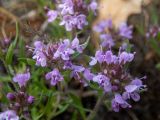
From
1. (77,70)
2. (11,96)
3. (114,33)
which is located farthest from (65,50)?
(114,33)

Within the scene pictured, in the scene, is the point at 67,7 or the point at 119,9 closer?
the point at 67,7

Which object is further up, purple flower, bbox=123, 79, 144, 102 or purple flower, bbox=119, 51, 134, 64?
purple flower, bbox=119, 51, 134, 64

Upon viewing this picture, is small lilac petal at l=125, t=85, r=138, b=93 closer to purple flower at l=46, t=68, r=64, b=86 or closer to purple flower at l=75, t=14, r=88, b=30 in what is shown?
purple flower at l=46, t=68, r=64, b=86

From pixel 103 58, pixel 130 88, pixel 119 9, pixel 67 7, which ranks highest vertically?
pixel 67 7

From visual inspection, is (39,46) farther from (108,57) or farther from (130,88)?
(130,88)

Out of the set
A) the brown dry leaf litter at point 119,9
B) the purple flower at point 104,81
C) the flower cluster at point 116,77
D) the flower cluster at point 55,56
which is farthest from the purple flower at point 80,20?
the brown dry leaf litter at point 119,9

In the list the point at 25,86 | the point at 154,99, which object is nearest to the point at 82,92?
the point at 154,99

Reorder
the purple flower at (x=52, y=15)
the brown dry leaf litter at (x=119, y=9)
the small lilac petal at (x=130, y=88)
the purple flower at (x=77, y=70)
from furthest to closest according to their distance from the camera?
the brown dry leaf litter at (x=119, y=9), the purple flower at (x=52, y=15), the purple flower at (x=77, y=70), the small lilac petal at (x=130, y=88)

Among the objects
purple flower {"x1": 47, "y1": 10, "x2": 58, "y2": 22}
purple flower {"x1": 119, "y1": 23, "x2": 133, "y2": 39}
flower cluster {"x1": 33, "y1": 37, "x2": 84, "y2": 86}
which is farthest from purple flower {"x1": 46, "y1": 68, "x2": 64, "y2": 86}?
purple flower {"x1": 119, "y1": 23, "x2": 133, "y2": 39}

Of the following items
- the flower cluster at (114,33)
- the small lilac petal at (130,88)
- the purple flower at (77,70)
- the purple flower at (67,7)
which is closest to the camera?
the small lilac petal at (130,88)

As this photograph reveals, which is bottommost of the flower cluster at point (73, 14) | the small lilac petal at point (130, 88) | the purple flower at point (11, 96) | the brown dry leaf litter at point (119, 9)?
the brown dry leaf litter at point (119, 9)

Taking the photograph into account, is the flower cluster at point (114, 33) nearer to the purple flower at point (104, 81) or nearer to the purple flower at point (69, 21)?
the purple flower at point (69, 21)

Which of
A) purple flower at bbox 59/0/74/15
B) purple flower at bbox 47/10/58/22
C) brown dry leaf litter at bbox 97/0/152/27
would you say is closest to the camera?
purple flower at bbox 59/0/74/15
